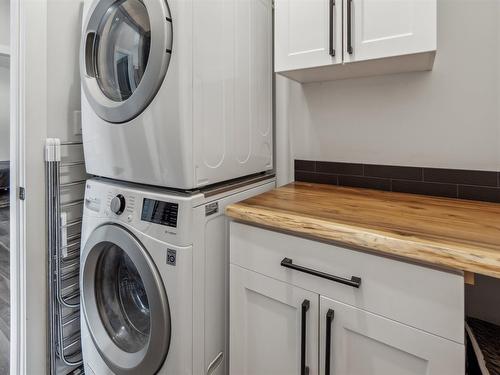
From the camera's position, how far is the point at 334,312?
33.5 inches

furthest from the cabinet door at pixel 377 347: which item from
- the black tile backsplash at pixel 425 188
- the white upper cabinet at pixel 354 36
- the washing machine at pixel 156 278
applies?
the white upper cabinet at pixel 354 36

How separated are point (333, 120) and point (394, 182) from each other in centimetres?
41

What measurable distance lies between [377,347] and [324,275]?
0.74ft

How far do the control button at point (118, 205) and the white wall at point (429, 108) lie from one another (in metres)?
0.91

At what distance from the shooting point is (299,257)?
911mm

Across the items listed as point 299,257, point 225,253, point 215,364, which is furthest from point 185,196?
point 215,364

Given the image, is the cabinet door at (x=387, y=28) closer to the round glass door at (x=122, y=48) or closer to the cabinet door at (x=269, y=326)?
the round glass door at (x=122, y=48)

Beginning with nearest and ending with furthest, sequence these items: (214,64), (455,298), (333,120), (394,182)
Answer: (455,298) → (214,64) → (394,182) → (333,120)

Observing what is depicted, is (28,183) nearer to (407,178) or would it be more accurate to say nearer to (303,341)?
(303,341)

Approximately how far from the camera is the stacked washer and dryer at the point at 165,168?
0.98 meters

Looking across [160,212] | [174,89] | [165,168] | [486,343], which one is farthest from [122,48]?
[486,343]

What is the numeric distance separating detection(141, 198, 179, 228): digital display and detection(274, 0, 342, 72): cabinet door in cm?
71

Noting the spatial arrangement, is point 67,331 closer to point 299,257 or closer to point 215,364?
point 215,364

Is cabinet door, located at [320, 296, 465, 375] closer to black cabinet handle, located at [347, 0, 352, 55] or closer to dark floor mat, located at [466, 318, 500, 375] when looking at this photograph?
dark floor mat, located at [466, 318, 500, 375]
